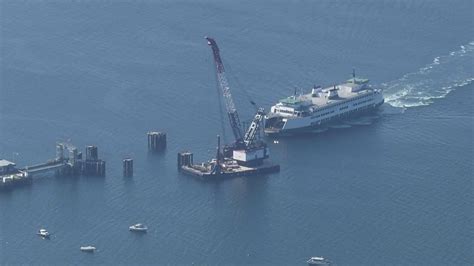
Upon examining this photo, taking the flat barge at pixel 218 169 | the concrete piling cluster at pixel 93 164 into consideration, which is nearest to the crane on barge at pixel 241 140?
the flat barge at pixel 218 169

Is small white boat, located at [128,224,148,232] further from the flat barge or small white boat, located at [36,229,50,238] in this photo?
the flat barge

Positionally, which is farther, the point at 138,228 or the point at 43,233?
the point at 138,228

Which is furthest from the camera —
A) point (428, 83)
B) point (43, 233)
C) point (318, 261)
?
point (428, 83)

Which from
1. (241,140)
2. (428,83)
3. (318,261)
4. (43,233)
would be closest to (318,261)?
(318,261)

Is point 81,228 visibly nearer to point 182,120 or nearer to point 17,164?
point 17,164

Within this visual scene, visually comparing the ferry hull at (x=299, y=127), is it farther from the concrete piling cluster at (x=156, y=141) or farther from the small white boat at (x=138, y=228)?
the small white boat at (x=138, y=228)

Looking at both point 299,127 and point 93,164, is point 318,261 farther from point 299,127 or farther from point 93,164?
point 299,127

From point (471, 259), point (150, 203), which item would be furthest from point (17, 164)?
point (471, 259)
